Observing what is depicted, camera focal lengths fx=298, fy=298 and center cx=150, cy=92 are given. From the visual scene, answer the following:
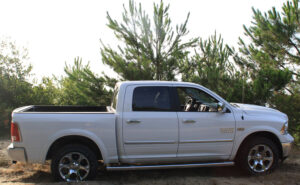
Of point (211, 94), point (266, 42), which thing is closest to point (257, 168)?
point (211, 94)

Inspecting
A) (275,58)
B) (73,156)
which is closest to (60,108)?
(73,156)

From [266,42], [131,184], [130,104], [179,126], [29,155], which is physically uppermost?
[266,42]

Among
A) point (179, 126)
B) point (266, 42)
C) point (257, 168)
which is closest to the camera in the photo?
point (179, 126)

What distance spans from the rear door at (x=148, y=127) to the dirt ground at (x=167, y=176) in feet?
1.39

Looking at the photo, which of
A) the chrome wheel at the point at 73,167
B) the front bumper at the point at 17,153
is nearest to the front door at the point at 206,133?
the chrome wheel at the point at 73,167

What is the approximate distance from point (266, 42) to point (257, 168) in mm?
12024

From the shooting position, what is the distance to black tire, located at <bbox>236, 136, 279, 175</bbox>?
17.6 feet

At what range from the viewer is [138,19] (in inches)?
498

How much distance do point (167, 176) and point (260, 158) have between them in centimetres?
174

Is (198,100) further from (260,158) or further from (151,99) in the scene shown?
(260,158)

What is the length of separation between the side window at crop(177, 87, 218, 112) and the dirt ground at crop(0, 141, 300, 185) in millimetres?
1219

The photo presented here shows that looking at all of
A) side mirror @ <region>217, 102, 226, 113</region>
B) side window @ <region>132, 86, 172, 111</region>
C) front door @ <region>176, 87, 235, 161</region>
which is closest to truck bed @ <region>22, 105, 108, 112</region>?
side window @ <region>132, 86, 172, 111</region>

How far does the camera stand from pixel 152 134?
16.5ft

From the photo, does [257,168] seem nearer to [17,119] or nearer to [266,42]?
[17,119]
